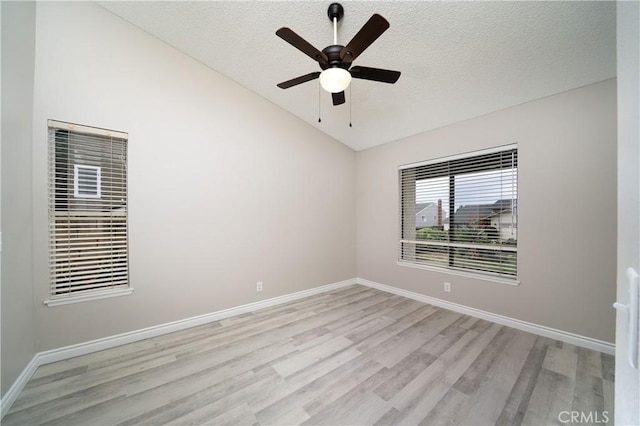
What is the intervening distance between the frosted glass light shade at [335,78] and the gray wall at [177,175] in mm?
1805

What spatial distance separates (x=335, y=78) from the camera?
1.73 metres

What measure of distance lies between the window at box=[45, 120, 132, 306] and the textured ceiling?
4.45ft

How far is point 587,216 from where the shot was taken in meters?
2.35

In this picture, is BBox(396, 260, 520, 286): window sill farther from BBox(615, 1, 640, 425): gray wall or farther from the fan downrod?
the fan downrod

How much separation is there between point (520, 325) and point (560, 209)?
137 centimetres

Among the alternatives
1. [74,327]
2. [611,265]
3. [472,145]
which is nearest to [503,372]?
[611,265]

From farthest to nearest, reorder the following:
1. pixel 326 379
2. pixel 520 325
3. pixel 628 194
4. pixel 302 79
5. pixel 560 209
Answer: pixel 520 325 → pixel 560 209 → pixel 302 79 → pixel 326 379 → pixel 628 194

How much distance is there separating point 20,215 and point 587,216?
198 inches

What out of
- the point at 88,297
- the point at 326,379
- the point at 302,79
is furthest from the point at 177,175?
the point at 326,379

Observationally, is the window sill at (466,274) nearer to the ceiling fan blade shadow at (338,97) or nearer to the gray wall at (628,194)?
the gray wall at (628,194)

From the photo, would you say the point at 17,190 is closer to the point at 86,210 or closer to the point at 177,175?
the point at 86,210

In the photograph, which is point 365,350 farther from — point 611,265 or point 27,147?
point 27,147

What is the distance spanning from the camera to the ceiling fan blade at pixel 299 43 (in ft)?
5.08

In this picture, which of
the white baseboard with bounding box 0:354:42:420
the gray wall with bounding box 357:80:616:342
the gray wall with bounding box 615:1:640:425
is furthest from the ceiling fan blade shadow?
the white baseboard with bounding box 0:354:42:420
